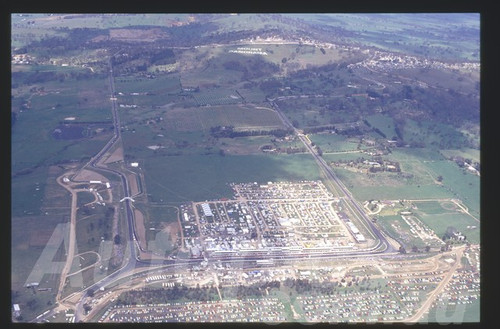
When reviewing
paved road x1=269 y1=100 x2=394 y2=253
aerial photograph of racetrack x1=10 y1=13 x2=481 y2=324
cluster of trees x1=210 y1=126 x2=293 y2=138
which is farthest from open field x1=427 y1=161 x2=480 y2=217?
cluster of trees x1=210 y1=126 x2=293 y2=138

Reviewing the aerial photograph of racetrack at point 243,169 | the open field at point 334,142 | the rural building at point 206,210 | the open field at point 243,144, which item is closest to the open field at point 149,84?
the aerial photograph of racetrack at point 243,169

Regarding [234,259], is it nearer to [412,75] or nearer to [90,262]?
[90,262]

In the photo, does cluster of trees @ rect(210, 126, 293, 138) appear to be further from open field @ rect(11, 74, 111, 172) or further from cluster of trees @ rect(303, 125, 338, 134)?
open field @ rect(11, 74, 111, 172)

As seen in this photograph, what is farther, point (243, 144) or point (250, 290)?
point (243, 144)

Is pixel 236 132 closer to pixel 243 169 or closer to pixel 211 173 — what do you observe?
pixel 243 169

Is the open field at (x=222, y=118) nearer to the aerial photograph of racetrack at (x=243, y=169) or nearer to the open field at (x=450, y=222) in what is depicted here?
the aerial photograph of racetrack at (x=243, y=169)

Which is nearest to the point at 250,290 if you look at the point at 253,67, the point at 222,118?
the point at 222,118
